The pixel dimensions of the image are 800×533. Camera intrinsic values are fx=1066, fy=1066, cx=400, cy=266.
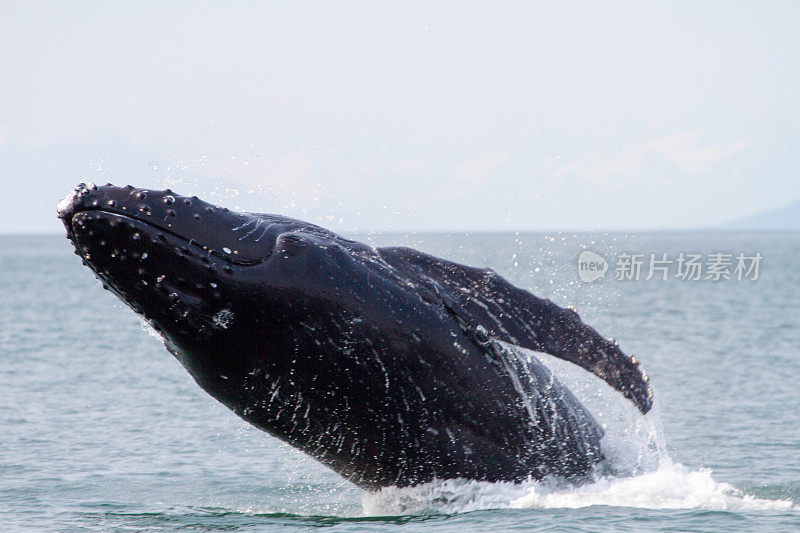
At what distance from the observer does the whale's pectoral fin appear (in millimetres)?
10039

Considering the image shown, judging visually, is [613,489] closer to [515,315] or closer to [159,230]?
[515,315]

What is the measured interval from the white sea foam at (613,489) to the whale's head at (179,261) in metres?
2.75

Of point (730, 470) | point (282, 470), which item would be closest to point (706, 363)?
point (730, 470)

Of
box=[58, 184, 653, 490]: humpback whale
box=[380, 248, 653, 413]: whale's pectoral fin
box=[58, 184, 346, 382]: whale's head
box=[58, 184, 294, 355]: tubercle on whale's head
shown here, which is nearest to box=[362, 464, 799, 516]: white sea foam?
box=[58, 184, 653, 490]: humpback whale

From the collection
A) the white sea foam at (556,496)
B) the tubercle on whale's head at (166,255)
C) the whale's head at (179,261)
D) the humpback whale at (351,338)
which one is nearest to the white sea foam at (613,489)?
the white sea foam at (556,496)

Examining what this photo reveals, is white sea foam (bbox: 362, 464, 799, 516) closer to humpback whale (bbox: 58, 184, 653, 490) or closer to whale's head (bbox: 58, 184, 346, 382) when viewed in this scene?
humpback whale (bbox: 58, 184, 653, 490)

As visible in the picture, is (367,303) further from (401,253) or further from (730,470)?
(730,470)

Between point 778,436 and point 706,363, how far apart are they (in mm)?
11858

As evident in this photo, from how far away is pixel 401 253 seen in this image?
1027cm

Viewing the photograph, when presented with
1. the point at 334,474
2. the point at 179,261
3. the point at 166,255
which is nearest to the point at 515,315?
the point at 179,261

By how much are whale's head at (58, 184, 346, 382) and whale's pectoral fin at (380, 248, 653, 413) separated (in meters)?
1.41

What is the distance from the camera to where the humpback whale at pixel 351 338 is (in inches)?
353

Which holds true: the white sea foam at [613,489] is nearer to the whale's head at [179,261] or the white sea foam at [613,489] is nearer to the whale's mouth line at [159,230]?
the whale's head at [179,261]

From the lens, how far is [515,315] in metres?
10.1
